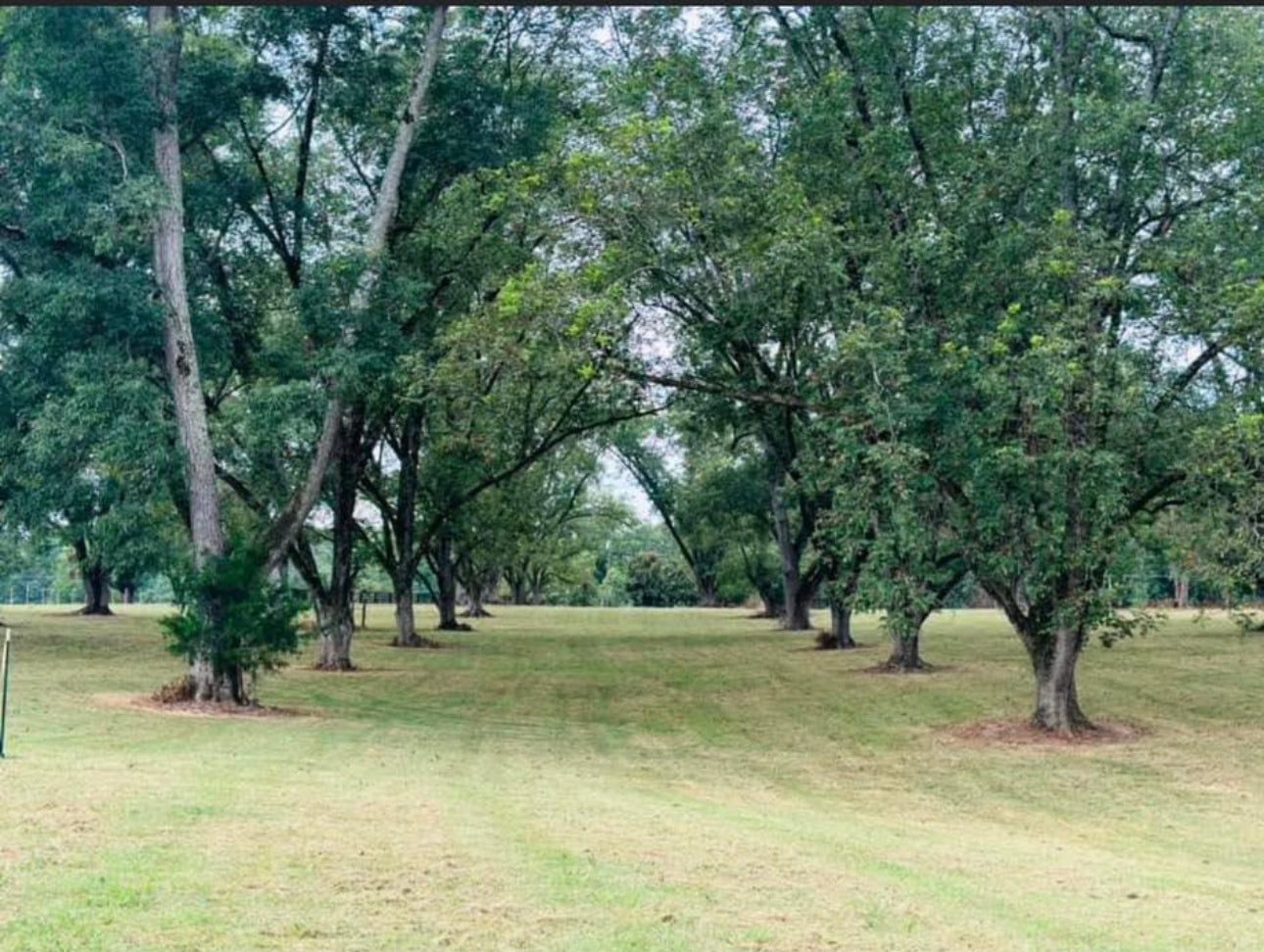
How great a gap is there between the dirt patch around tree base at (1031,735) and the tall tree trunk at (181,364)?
11274mm

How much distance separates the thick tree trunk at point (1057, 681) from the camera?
62.5ft

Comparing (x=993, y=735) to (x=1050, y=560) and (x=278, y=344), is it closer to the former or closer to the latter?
(x=1050, y=560)

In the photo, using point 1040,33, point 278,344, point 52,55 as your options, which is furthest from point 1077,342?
Result: point 52,55

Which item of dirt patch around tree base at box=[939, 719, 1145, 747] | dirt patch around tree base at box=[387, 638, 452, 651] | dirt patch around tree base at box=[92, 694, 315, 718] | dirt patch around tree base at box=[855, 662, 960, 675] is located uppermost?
dirt patch around tree base at box=[92, 694, 315, 718]

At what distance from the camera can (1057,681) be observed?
63.4ft

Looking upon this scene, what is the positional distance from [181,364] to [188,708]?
5245 mm

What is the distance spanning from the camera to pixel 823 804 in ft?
45.0

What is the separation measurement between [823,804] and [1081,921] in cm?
625

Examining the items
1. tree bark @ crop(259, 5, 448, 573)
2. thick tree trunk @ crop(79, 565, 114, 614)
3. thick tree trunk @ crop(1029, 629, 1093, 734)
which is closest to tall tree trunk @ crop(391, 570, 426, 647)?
tree bark @ crop(259, 5, 448, 573)

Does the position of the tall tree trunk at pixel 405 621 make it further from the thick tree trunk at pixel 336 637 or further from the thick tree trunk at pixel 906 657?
the thick tree trunk at pixel 906 657

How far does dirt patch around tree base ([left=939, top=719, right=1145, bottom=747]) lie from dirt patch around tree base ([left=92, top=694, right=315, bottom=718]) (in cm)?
1008

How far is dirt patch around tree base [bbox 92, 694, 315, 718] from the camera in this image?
63.9 ft

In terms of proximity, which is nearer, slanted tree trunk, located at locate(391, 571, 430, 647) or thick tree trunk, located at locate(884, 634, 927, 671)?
thick tree trunk, located at locate(884, 634, 927, 671)

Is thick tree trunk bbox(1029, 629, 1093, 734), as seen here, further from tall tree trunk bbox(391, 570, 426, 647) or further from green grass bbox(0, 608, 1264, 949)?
tall tree trunk bbox(391, 570, 426, 647)
